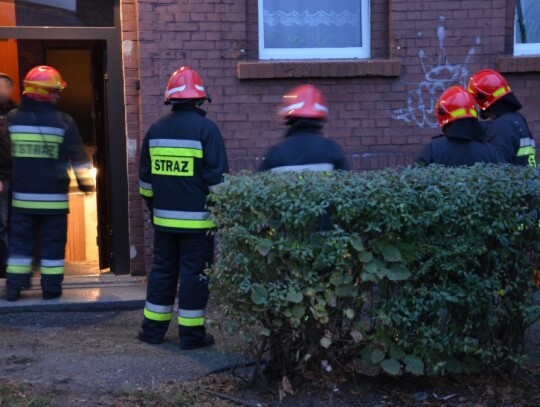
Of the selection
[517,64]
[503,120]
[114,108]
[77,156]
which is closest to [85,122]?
[114,108]

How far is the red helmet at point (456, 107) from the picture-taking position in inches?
208

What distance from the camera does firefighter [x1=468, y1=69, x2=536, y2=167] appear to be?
5.80m

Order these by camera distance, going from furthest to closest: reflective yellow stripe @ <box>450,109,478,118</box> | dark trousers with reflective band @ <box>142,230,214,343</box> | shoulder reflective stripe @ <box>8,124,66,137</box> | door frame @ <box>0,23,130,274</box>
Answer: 1. door frame @ <box>0,23,130,274</box>
2. shoulder reflective stripe @ <box>8,124,66,137</box>
3. dark trousers with reflective band @ <box>142,230,214,343</box>
4. reflective yellow stripe @ <box>450,109,478,118</box>

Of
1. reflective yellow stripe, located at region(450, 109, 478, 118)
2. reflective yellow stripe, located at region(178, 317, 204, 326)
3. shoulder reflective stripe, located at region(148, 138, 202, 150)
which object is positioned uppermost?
reflective yellow stripe, located at region(450, 109, 478, 118)

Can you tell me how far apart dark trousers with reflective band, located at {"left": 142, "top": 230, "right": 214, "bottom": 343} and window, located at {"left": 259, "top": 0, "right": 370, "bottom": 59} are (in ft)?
7.91

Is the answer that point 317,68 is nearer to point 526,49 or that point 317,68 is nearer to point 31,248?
point 526,49

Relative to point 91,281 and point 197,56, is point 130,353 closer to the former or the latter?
point 91,281

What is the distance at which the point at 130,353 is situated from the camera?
211 inches

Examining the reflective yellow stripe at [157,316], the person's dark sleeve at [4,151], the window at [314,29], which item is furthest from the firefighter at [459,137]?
the person's dark sleeve at [4,151]

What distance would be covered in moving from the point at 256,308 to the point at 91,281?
11.0ft

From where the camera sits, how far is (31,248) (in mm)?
6496

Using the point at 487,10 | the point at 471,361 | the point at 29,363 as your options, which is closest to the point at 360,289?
the point at 471,361

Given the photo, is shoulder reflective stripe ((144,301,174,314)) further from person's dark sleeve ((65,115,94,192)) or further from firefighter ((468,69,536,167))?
firefighter ((468,69,536,167))

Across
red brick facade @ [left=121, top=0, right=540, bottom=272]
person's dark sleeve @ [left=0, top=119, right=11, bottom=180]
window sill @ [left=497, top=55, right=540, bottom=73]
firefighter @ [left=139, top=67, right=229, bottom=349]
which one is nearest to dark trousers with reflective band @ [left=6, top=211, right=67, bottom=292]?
A: person's dark sleeve @ [left=0, top=119, right=11, bottom=180]
